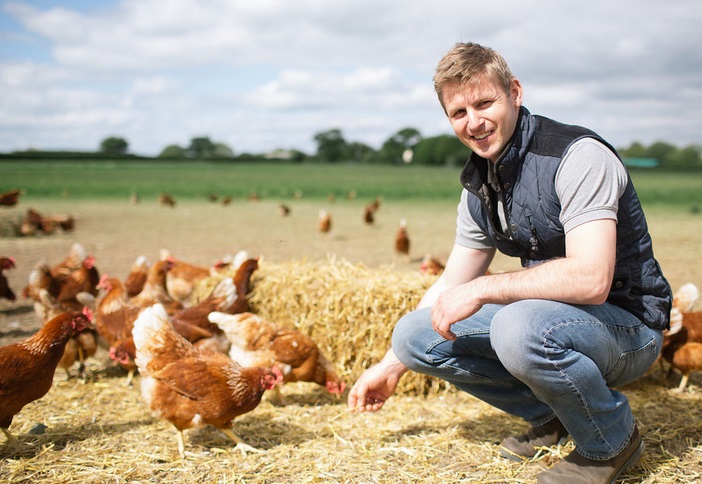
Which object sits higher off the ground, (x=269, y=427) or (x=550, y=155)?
(x=550, y=155)

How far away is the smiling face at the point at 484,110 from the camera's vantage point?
248 centimetres

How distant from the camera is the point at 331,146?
105000 millimetres

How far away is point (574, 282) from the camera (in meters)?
2.20

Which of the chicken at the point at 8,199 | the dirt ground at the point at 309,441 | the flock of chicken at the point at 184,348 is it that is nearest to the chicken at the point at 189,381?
the flock of chicken at the point at 184,348

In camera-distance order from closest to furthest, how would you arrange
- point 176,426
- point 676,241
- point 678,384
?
1. point 176,426
2. point 678,384
3. point 676,241

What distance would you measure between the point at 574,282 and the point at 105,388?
367 centimetres

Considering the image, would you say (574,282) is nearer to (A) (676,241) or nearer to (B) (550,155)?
(B) (550,155)

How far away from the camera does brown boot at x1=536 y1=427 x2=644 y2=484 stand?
2.48 metres

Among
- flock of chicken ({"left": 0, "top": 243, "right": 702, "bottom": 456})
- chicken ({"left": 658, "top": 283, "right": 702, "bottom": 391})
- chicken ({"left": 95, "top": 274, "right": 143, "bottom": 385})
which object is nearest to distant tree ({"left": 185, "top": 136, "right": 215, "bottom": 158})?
flock of chicken ({"left": 0, "top": 243, "right": 702, "bottom": 456})

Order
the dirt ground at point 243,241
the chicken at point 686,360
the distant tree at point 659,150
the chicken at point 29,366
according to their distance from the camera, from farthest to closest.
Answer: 1. the distant tree at point 659,150
2. the dirt ground at point 243,241
3. the chicken at point 686,360
4. the chicken at point 29,366

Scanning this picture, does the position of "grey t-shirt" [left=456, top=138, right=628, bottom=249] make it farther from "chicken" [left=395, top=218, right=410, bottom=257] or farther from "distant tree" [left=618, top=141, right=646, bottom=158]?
"distant tree" [left=618, top=141, right=646, bottom=158]

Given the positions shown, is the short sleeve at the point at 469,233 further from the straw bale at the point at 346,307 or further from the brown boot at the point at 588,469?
the straw bale at the point at 346,307

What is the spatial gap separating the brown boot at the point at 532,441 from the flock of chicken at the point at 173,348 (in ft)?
4.64

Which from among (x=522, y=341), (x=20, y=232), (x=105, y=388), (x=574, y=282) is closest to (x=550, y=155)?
(x=574, y=282)
